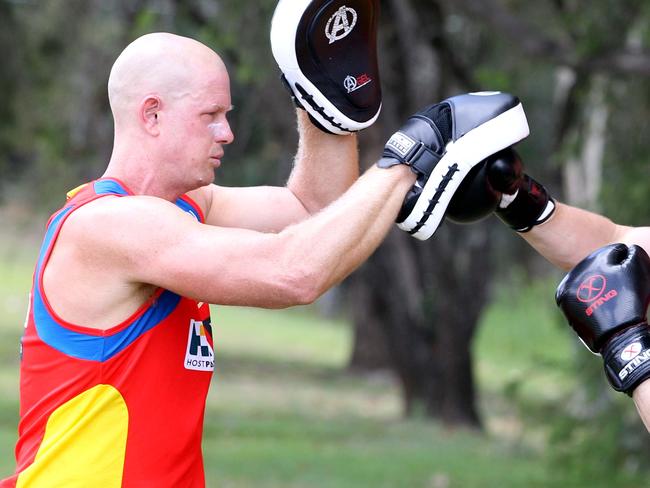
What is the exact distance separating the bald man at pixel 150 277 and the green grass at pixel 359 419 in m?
6.66

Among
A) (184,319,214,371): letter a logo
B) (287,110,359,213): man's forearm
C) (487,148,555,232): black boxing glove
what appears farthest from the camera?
(287,110,359,213): man's forearm

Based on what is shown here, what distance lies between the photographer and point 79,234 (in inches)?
128

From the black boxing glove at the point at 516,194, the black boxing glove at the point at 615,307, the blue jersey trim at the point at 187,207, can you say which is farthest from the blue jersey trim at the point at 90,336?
the black boxing glove at the point at 615,307

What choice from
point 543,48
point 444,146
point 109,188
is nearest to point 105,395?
point 109,188

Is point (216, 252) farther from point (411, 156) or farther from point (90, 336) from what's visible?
point (411, 156)

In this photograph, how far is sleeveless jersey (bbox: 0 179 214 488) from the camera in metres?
3.28

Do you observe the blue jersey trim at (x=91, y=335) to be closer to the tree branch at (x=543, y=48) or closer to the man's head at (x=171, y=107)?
the man's head at (x=171, y=107)

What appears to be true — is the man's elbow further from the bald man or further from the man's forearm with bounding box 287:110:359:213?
the man's forearm with bounding box 287:110:359:213

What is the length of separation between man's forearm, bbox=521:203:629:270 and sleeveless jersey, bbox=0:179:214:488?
4.46ft

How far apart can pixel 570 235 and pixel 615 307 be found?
73 cm

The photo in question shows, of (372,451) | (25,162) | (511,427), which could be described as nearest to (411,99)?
(372,451)

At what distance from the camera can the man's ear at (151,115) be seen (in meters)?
3.41

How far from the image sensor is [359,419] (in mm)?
16391

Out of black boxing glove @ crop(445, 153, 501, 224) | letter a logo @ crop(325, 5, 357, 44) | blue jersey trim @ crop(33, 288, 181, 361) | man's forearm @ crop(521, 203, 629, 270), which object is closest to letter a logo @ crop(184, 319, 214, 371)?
blue jersey trim @ crop(33, 288, 181, 361)
